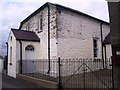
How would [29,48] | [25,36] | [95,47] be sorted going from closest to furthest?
[25,36]
[29,48]
[95,47]

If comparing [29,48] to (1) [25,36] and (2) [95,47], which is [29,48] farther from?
(2) [95,47]

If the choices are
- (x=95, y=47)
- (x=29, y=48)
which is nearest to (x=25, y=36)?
(x=29, y=48)

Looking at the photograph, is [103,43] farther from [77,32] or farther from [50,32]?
[50,32]

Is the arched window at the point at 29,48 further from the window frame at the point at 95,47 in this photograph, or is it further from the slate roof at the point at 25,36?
the window frame at the point at 95,47

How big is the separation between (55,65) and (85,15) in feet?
19.0

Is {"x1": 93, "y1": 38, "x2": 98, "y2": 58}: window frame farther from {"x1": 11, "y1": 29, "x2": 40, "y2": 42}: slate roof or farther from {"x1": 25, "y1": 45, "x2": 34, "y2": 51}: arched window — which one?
{"x1": 25, "y1": 45, "x2": 34, "y2": 51}: arched window

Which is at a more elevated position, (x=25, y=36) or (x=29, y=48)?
(x=25, y=36)

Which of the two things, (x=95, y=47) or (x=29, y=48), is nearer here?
(x=29, y=48)

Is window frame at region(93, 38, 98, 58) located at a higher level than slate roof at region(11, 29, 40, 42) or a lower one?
lower

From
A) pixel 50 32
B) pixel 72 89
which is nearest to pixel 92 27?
pixel 50 32

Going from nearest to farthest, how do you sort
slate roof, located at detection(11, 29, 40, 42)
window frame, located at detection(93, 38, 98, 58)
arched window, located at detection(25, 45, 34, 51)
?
slate roof, located at detection(11, 29, 40, 42) < arched window, located at detection(25, 45, 34, 51) < window frame, located at detection(93, 38, 98, 58)

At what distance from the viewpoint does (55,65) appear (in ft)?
48.6

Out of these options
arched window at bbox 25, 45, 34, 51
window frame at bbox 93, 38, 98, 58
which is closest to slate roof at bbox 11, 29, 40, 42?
arched window at bbox 25, 45, 34, 51

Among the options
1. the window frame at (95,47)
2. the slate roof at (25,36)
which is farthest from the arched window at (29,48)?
the window frame at (95,47)
